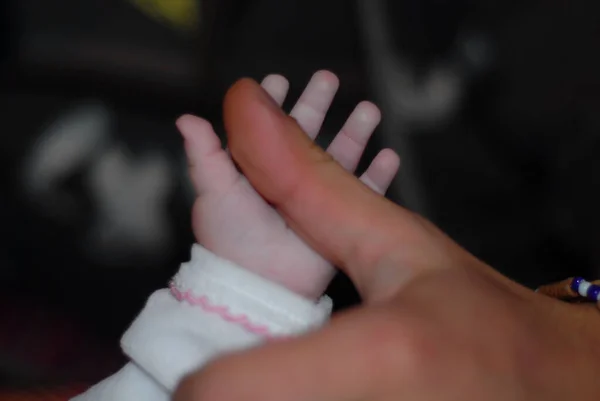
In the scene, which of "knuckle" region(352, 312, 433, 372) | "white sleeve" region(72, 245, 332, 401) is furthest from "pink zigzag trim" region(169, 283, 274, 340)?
"knuckle" region(352, 312, 433, 372)

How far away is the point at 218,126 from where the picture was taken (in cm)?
53

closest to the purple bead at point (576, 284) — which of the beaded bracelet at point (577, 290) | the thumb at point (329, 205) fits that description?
the beaded bracelet at point (577, 290)

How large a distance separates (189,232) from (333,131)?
117 millimetres

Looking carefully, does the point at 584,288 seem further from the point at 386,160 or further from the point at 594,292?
the point at 386,160

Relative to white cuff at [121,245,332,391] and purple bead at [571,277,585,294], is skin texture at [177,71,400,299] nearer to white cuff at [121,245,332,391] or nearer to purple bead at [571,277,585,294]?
white cuff at [121,245,332,391]

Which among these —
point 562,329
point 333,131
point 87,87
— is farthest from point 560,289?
point 87,87

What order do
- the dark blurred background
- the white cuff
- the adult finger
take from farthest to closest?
1. the dark blurred background
2. the white cuff
3. the adult finger

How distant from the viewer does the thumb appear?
32cm

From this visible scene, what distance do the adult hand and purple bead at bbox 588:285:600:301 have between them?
15 millimetres

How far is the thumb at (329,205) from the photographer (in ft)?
1.06

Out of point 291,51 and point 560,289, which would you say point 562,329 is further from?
point 291,51

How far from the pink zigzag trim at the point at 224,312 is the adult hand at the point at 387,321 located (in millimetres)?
48

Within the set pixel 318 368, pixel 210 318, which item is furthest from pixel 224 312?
pixel 318 368

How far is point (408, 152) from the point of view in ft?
1.85
